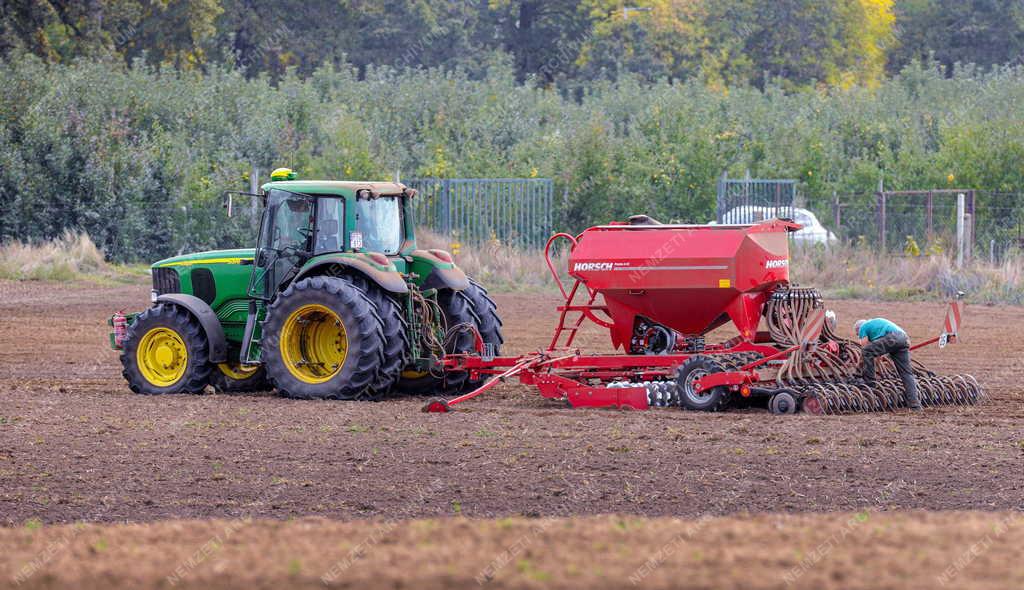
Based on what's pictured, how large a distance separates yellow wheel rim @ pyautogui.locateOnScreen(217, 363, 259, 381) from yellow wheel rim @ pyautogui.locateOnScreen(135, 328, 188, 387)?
0.42 m

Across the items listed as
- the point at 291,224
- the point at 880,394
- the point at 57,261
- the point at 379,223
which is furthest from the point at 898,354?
the point at 57,261

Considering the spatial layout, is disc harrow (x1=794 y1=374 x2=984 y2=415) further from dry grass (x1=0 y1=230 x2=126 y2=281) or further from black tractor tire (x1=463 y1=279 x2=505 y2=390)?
dry grass (x1=0 y1=230 x2=126 y2=281)

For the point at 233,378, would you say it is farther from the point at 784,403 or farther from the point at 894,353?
the point at 894,353

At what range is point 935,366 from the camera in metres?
15.4

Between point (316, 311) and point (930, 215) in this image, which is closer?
point (316, 311)

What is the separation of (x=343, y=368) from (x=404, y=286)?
931mm

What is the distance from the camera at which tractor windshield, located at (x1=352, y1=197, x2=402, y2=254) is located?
13188 millimetres

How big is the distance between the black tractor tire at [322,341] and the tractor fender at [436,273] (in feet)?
3.33

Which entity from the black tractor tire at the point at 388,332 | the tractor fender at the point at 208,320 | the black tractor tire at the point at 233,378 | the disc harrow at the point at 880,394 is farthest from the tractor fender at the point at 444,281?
the disc harrow at the point at 880,394

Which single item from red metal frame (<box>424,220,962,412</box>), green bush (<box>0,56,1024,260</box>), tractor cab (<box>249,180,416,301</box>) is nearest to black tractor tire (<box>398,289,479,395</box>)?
red metal frame (<box>424,220,962,412</box>)

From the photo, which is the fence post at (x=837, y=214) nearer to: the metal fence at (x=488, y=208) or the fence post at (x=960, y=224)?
the fence post at (x=960, y=224)

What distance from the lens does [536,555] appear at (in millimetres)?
6105

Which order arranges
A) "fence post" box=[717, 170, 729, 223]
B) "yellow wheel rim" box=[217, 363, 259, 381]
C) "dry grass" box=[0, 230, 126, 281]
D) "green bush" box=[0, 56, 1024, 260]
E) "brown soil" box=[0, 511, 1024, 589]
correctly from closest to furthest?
"brown soil" box=[0, 511, 1024, 589]
"yellow wheel rim" box=[217, 363, 259, 381]
"dry grass" box=[0, 230, 126, 281]
"fence post" box=[717, 170, 729, 223]
"green bush" box=[0, 56, 1024, 260]

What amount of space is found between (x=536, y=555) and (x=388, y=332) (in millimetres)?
6704
